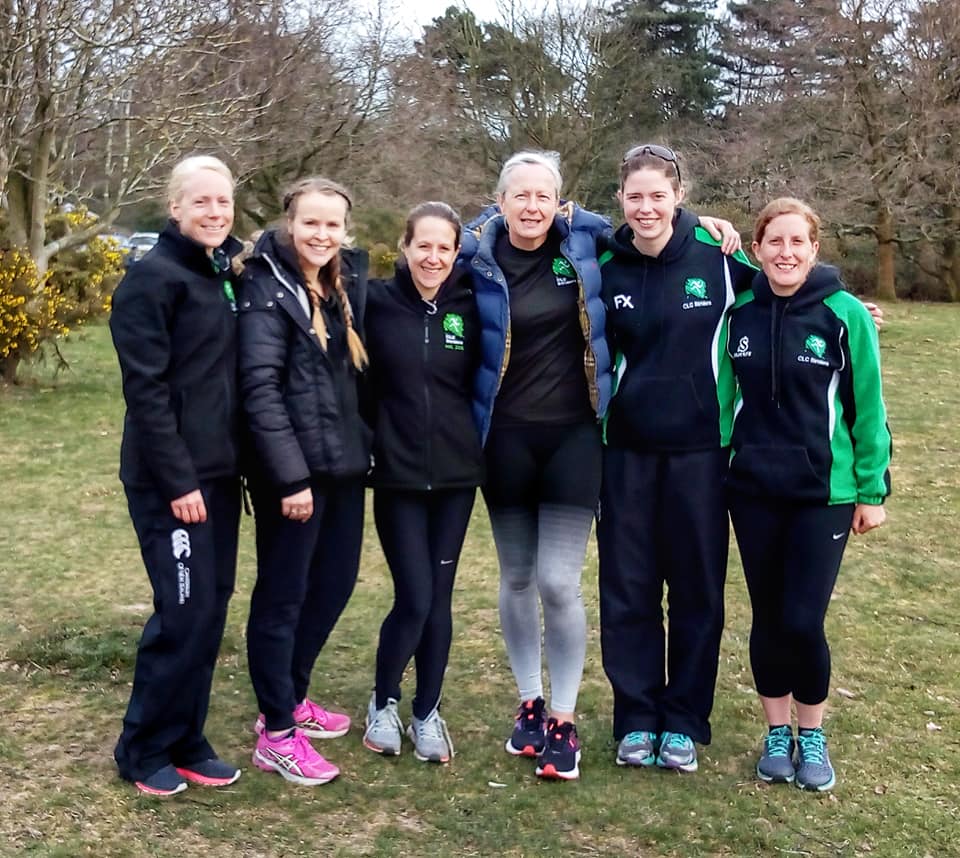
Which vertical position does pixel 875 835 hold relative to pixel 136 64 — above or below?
below

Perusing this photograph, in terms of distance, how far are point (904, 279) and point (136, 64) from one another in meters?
19.0

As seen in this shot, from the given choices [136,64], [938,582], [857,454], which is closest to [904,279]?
[136,64]

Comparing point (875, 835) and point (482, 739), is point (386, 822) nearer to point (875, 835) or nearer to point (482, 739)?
point (482, 739)

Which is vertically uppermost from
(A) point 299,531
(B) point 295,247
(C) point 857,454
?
(B) point 295,247

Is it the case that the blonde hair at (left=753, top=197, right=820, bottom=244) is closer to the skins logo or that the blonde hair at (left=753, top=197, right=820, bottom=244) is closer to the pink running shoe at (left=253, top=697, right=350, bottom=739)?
the skins logo

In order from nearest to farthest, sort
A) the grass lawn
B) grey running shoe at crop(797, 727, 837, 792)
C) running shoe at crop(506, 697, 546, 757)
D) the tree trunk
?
1. the grass lawn
2. grey running shoe at crop(797, 727, 837, 792)
3. running shoe at crop(506, 697, 546, 757)
4. the tree trunk

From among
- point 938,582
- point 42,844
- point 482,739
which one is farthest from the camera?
point 938,582

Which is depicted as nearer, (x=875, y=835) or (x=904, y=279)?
(x=875, y=835)

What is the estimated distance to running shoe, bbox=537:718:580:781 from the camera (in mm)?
3512

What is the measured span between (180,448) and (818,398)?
1.92 metres

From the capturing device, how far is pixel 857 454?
3299mm

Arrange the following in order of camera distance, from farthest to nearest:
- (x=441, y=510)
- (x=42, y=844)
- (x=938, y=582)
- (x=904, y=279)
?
(x=904, y=279) → (x=938, y=582) → (x=441, y=510) → (x=42, y=844)

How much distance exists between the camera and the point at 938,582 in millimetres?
5809

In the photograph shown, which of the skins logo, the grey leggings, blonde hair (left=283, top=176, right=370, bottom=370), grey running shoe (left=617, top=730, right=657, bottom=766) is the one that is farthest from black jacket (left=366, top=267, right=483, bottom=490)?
grey running shoe (left=617, top=730, right=657, bottom=766)
